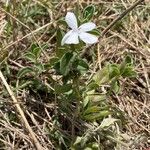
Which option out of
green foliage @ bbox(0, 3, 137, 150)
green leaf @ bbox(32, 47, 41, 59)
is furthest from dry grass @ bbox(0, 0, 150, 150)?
green leaf @ bbox(32, 47, 41, 59)

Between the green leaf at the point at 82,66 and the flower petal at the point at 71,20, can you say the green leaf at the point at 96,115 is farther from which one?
the flower petal at the point at 71,20

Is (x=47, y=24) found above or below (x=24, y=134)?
above

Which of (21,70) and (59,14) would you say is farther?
(59,14)

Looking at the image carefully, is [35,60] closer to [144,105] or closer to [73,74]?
[73,74]

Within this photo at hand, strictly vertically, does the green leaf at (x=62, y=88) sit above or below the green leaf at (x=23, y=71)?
below

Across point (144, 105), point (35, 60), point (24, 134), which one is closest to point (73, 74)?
point (35, 60)

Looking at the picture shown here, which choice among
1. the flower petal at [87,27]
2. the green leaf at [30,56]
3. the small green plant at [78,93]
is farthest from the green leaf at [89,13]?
the green leaf at [30,56]

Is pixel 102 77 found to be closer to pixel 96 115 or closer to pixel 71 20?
pixel 96 115

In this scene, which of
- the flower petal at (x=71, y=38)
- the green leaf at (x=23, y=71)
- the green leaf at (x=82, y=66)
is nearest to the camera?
the flower petal at (x=71, y=38)
